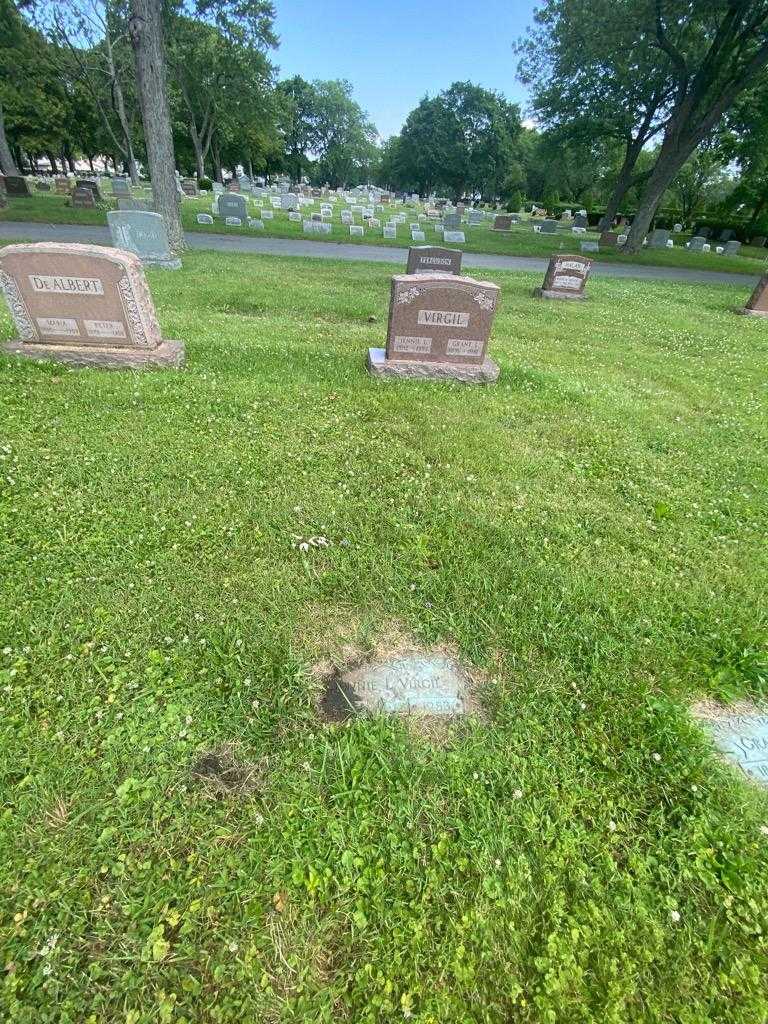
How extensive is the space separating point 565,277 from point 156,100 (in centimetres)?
1172

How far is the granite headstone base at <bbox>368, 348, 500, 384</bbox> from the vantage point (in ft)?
21.3

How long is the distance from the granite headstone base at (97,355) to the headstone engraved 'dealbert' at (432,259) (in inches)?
341

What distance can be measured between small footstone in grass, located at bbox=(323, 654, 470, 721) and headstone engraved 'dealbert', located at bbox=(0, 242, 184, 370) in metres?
5.40

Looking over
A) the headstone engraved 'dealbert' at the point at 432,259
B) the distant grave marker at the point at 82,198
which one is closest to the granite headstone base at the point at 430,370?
the headstone engraved 'dealbert' at the point at 432,259

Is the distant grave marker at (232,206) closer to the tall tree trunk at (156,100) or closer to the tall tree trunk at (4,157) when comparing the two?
the tall tree trunk at (156,100)

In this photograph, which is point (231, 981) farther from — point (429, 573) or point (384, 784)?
point (429, 573)

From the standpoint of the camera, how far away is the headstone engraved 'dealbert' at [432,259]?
40.9 feet

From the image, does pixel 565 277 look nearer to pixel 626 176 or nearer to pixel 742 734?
pixel 742 734

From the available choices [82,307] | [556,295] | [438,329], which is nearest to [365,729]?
[438,329]

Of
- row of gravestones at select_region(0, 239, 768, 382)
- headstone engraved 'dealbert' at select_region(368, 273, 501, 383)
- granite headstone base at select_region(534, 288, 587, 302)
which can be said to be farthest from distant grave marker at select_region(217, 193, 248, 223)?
headstone engraved 'dealbert' at select_region(368, 273, 501, 383)

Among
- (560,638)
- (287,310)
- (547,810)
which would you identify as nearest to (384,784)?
(547,810)

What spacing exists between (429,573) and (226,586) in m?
1.35

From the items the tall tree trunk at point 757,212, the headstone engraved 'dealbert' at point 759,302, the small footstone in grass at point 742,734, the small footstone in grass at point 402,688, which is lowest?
the small footstone in grass at point 402,688

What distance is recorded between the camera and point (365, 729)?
7.57 feet
